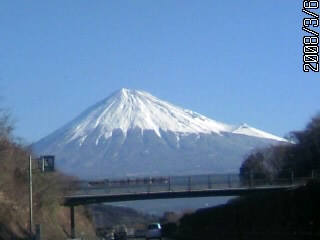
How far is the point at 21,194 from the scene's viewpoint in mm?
73188

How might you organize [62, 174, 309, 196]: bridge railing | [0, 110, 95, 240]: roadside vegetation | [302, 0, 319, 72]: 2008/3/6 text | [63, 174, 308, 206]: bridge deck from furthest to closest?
[62, 174, 309, 196]: bridge railing < [63, 174, 308, 206]: bridge deck < [0, 110, 95, 240]: roadside vegetation < [302, 0, 319, 72]: 2008/3/6 text

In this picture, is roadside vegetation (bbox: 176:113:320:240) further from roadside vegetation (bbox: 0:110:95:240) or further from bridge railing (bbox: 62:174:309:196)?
roadside vegetation (bbox: 0:110:95:240)

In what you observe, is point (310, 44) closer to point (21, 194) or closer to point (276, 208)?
point (276, 208)

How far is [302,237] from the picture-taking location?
4119cm

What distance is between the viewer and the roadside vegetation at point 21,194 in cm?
6731

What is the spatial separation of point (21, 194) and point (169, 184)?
33.7 meters

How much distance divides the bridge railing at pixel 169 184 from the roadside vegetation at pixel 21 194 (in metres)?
12.1

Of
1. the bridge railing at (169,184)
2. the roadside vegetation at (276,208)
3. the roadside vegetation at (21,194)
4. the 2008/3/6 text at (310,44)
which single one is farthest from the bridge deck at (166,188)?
the 2008/3/6 text at (310,44)

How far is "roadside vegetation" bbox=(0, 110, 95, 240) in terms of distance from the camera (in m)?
67.3

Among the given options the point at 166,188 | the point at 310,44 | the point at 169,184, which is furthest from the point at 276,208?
the point at 166,188

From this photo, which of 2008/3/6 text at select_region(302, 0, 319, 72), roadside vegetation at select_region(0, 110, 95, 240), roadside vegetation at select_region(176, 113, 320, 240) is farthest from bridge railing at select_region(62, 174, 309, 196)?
2008/3/6 text at select_region(302, 0, 319, 72)

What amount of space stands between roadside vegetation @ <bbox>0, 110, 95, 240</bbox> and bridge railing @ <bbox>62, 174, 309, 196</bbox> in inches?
478

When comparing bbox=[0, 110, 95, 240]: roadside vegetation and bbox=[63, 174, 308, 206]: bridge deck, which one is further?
bbox=[63, 174, 308, 206]: bridge deck

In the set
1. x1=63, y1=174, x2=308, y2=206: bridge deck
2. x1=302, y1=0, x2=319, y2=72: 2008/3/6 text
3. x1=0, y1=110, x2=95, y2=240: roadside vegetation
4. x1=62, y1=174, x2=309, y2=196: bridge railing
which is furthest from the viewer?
x1=62, y1=174, x2=309, y2=196: bridge railing
